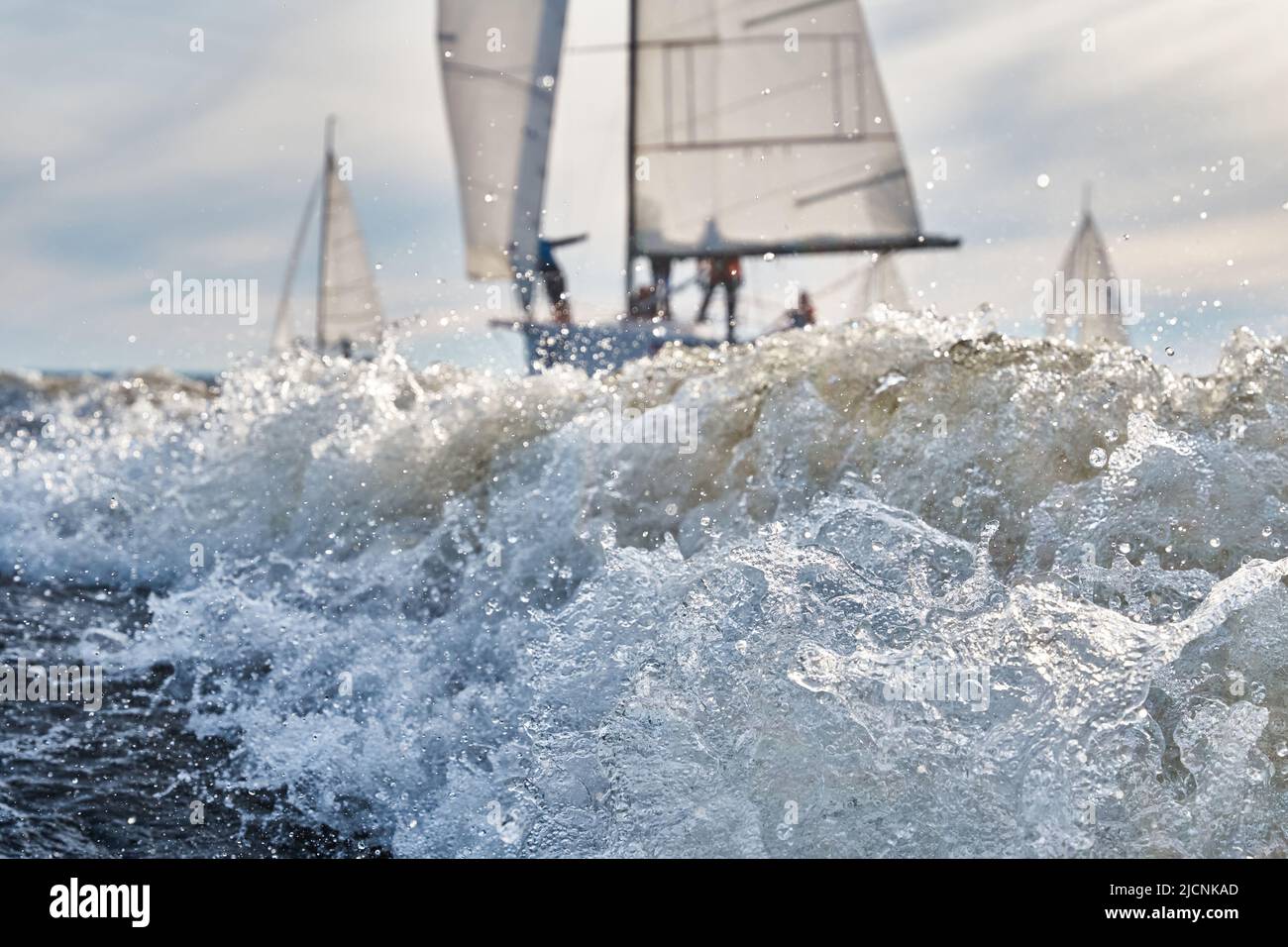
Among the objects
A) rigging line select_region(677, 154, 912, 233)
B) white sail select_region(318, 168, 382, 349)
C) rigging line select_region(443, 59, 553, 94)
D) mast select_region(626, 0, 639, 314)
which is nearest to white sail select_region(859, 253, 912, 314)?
rigging line select_region(677, 154, 912, 233)

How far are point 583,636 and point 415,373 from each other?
160 inches

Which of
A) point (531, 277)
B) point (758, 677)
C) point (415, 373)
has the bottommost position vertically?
point (758, 677)

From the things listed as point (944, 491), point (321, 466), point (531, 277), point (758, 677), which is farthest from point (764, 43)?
point (758, 677)

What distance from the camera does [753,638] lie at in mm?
3002

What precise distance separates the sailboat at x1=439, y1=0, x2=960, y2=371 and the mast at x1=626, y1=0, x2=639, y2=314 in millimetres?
32

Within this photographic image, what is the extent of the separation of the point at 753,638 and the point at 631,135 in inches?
659

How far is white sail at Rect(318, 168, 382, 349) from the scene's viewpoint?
33.8 meters

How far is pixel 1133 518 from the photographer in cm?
334

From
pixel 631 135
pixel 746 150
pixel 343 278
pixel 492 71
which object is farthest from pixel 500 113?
pixel 343 278

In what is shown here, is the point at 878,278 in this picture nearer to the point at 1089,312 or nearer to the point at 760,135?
the point at 760,135

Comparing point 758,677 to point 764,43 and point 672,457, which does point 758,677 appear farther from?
point 764,43

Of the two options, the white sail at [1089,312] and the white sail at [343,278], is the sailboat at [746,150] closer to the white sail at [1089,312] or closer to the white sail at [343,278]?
the white sail at [1089,312]

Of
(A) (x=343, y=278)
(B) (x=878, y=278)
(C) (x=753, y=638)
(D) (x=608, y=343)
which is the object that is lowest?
(C) (x=753, y=638)

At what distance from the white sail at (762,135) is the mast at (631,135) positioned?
0.08 meters
